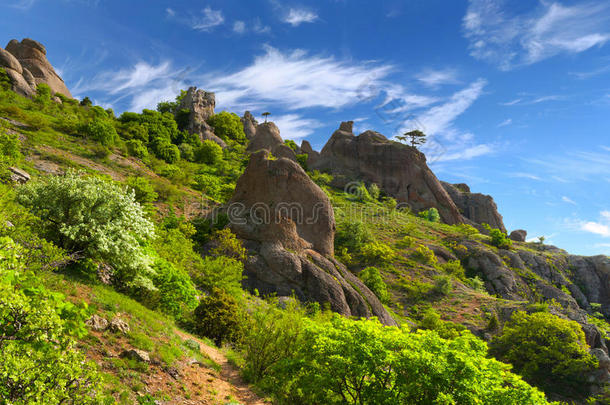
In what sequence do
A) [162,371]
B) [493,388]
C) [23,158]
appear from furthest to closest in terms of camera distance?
1. [23,158]
2. [162,371]
3. [493,388]

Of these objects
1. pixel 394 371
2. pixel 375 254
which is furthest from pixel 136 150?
pixel 394 371

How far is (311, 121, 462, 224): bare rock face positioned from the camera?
88.5 m

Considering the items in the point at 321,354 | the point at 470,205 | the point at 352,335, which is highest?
the point at 470,205

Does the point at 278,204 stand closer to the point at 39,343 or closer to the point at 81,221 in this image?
the point at 81,221

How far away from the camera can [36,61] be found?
7469 centimetres

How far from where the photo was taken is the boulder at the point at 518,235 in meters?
95.9

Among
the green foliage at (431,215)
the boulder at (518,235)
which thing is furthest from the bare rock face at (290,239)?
the boulder at (518,235)

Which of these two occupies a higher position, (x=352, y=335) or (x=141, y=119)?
(x=141, y=119)

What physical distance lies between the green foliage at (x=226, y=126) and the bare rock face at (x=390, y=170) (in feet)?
91.1

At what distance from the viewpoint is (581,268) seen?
251ft

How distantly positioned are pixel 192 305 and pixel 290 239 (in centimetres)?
1738

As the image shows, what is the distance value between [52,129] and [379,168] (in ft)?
238

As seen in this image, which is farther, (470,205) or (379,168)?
(470,205)

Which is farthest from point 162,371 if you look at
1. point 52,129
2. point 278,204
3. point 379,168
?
point 379,168
